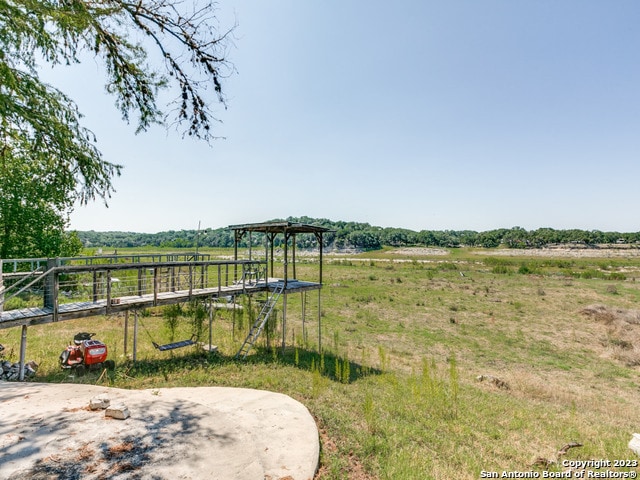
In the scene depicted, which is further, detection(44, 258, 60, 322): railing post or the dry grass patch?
the dry grass patch

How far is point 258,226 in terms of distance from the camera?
1502 centimetres

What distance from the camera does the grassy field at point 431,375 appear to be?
22.1 feet

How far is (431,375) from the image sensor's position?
1299 centimetres

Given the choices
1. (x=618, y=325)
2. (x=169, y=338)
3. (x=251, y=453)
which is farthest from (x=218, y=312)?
(x=618, y=325)

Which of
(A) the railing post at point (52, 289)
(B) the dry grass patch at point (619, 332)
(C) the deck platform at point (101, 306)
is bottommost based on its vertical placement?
(B) the dry grass patch at point (619, 332)

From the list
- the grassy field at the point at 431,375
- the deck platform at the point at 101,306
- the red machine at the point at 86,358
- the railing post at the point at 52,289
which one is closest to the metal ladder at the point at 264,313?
the deck platform at the point at 101,306

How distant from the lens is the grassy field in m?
6.72

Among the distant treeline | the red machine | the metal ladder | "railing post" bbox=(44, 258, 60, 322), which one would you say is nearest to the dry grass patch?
the metal ladder

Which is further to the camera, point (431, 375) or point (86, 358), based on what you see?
point (431, 375)

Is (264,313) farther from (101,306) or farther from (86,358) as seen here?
(86,358)

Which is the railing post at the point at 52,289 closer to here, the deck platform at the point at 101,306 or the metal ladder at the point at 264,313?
the deck platform at the point at 101,306

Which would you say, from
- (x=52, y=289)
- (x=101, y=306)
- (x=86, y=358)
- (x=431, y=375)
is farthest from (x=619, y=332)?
(x=52, y=289)

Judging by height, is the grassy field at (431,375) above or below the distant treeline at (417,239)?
below

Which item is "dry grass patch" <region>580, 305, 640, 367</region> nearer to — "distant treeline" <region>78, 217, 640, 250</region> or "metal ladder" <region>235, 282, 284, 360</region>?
"metal ladder" <region>235, 282, 284, 360</region>
